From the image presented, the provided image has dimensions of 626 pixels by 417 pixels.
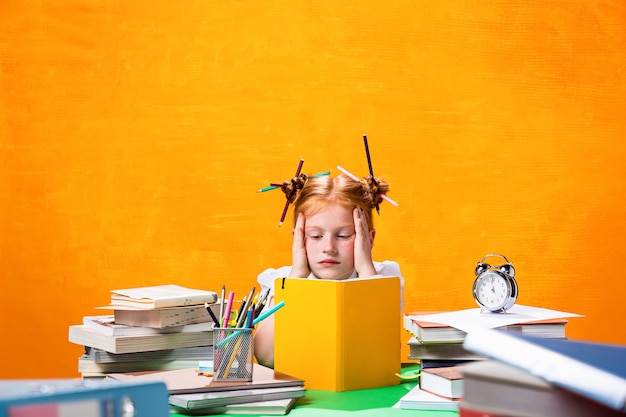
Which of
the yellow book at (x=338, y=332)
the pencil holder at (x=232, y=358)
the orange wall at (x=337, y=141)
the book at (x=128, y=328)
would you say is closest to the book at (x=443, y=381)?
the yellow book at (x=338, y=332)

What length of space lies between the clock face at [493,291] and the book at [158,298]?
580 mm

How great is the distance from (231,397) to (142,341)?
1.12ft

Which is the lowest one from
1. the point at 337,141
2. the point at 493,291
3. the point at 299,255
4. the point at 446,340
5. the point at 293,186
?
the point at 446,340

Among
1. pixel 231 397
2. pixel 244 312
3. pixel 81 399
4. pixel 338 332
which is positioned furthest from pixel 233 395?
pixel 81 399

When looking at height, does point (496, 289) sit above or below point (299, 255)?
below

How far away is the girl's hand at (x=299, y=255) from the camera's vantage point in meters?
2.37

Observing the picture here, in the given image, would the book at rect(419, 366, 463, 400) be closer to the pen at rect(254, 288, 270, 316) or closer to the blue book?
the pen at rect(254, 288, 270, 316)

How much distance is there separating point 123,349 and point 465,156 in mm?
2140

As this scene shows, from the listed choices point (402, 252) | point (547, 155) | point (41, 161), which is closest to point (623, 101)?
point (547, 155)

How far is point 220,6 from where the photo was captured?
12.1 feet

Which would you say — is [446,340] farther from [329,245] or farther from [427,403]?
[329,245]

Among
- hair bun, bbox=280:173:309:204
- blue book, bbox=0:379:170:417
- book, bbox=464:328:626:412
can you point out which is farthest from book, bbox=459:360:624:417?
hair bun, bbox=280:173:309:204

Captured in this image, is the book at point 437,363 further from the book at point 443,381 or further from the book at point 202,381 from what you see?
the book at point 202,381

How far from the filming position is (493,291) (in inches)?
73.0
